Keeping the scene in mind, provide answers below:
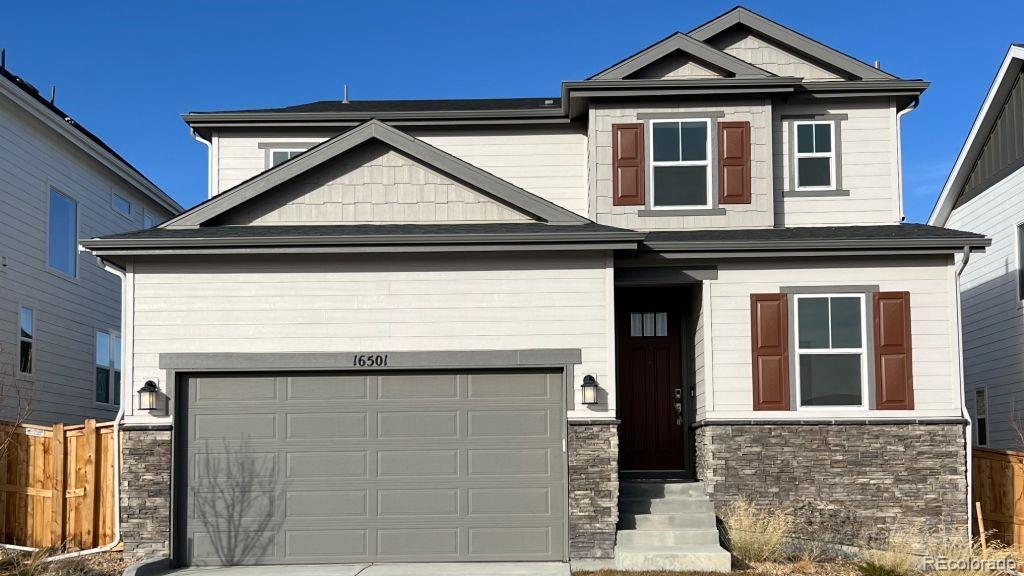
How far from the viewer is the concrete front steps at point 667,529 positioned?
11.4 m

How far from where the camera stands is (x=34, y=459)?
532 inches

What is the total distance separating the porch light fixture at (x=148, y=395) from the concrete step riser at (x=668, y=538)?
5.77 meters

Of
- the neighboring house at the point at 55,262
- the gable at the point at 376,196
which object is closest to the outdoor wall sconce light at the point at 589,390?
the gable at the point at 376,196

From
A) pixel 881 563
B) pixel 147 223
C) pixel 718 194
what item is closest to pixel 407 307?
pixel 718 194

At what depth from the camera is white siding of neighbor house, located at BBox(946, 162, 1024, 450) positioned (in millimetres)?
17594

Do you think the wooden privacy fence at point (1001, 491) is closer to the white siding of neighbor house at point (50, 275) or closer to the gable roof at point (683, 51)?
the gable roof at point (683, 51)

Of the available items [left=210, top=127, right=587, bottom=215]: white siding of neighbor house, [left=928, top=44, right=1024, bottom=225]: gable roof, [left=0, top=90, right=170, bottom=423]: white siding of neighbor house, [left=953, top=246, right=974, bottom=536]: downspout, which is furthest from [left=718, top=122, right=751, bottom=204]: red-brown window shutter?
[left=0, top=90, right=170, bottom=423]: white siding of neighbor house

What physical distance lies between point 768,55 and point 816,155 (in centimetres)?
180

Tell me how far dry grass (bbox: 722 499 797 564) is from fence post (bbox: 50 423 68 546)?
8462 millimetres

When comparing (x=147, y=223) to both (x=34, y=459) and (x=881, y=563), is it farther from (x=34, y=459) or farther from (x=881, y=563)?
(x=881, y=563)

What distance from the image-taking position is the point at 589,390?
12.2 meters

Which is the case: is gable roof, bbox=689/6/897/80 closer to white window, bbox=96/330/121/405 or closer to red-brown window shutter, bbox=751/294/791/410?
red-brown window shutter, bbox=751/294/791/410

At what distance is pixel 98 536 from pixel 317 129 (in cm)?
692

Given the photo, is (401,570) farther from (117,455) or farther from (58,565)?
(58,565)
